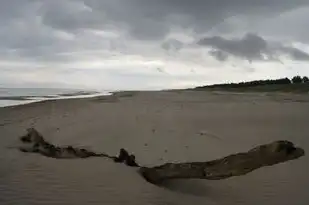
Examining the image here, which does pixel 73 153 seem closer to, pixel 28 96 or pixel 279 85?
pixel 279 85

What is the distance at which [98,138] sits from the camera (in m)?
12.6

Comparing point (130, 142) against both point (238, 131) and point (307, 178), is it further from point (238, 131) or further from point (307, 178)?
point (307, 178)

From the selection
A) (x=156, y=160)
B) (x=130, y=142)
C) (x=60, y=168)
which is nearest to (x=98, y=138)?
(x=130, y=142)

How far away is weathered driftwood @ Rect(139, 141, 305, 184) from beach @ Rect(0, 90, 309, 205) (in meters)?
0.17

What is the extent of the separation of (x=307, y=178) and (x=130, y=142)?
Answer: 5.65 metres

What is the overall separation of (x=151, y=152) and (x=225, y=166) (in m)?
3.55

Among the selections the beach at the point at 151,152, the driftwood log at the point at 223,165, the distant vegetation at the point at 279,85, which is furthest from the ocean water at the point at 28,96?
the driftwood log at the point at 223,165

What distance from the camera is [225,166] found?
6.93m

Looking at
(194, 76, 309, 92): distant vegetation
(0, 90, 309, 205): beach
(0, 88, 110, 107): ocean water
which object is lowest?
(0, 90, 309, 205): beach

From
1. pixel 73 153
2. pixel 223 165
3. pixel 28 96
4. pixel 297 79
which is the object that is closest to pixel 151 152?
pixel 73 153

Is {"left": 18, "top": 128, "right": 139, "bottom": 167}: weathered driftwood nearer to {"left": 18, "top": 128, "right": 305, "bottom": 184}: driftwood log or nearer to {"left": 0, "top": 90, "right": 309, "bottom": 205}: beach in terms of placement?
{"left": 18, "top": 128, "right": 305, "bottom": 184}: driftwood log

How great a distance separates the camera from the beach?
568 cm

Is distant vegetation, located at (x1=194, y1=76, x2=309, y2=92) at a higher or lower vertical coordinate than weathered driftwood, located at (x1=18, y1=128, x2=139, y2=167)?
higher

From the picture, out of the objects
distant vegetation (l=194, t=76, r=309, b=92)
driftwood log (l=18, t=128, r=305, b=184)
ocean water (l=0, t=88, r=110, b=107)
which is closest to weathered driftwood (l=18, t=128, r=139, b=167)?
driftwood log (l=18, t=128, r=305, b=184)
